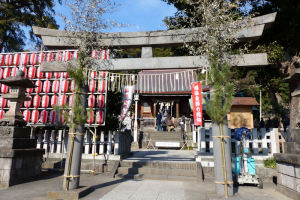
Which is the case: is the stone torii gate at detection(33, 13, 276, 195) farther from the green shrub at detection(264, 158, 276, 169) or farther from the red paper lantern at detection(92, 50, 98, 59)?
the green shrub at detection(264, 158, 276, 169)

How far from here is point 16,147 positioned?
20.5 ft

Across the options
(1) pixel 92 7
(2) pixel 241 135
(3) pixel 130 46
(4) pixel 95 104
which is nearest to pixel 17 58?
(4) pixel 95 104

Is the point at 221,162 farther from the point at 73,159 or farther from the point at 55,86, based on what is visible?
the point at 55,86

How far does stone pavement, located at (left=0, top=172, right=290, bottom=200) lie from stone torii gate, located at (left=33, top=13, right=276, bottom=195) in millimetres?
4042

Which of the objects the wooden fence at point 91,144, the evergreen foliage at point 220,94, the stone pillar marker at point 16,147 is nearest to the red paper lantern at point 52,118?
the wooden fence at point 91,144

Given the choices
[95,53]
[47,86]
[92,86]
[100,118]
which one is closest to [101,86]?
[92,86]

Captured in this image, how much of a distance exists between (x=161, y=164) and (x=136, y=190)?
8.15 ft

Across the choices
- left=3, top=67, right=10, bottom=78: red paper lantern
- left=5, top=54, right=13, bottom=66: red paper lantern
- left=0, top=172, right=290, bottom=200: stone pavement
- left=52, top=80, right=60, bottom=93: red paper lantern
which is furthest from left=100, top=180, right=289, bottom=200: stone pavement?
left=5, top=54, right=13, bottom=66: red paper lantern

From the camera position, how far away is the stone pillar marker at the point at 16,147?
5836 mm

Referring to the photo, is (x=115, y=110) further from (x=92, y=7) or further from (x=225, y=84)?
(x=225, y=84)

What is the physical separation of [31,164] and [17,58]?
5.39m

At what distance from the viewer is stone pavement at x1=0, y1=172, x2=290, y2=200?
4819mm

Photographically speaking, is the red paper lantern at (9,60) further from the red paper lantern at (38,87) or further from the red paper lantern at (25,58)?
the red paper lantern at (38,87)

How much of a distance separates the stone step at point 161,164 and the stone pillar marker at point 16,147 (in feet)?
11.2
